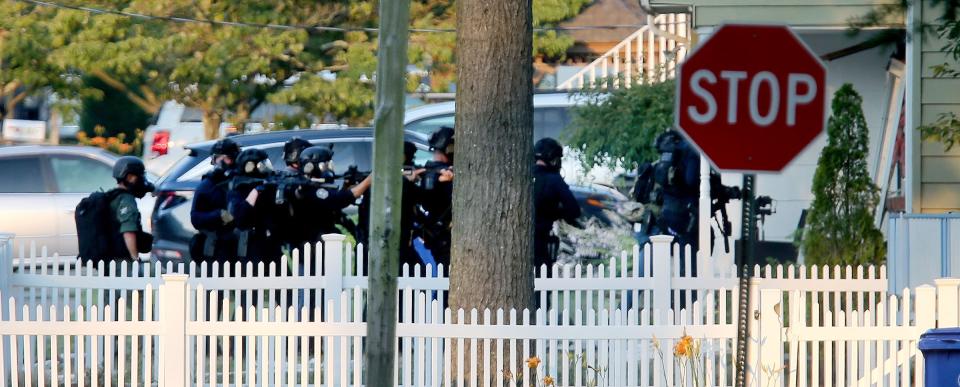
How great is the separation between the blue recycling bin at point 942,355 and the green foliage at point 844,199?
5131 mm

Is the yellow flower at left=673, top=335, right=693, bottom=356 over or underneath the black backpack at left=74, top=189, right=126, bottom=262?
underneath

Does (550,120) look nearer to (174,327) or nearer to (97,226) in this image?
(97,226)

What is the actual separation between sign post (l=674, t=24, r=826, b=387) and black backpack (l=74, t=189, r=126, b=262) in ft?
21.3

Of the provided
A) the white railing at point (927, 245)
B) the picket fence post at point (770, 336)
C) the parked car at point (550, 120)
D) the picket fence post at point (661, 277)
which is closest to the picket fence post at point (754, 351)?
the picket fence post at point (770, 336)

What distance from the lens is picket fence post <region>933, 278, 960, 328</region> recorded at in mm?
6824

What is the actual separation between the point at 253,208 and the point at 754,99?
5.99m

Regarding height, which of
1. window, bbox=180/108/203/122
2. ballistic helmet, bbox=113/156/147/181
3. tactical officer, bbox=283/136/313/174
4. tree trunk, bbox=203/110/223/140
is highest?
window, bbox=180/108/203/122

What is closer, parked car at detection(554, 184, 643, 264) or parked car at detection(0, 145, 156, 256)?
parked car at detection(554, 184, 643, 264)

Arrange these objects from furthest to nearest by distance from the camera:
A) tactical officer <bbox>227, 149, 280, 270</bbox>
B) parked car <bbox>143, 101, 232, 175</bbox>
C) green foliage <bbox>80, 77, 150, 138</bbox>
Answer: green foliage <bbox>80, 77, 150, 138</bbox> < parked car <bbox>143, 101, 232, 175</bbox> < tactical officer <bbox>227, 149, 280, 270</bbox>

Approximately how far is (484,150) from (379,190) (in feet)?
6.88

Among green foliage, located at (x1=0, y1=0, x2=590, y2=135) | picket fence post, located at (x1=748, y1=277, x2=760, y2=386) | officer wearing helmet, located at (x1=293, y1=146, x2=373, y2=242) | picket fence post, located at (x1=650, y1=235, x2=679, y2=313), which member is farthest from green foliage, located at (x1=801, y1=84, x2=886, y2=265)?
green foliage, located at (x1=0, y1=0, x2=590, y2=135)

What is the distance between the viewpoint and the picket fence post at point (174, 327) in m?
6.79

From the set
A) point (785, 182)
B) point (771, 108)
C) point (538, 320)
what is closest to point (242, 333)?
point (538, 320)

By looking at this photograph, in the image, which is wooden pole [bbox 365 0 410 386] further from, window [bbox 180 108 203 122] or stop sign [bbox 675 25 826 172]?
window [bbox 180 108 203 122]
